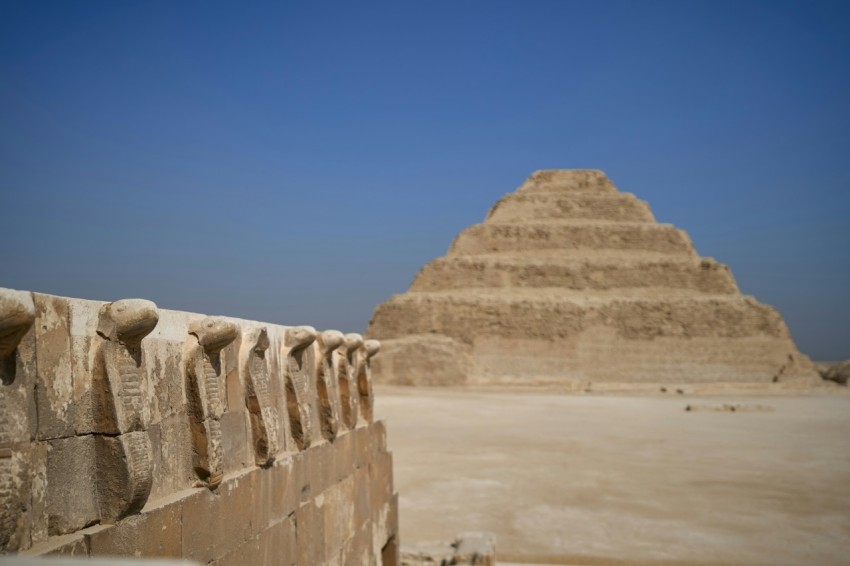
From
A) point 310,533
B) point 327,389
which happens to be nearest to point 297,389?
point 327,389

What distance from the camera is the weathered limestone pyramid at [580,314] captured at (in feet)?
153

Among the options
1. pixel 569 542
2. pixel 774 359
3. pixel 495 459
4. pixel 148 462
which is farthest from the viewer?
pixel 774 359

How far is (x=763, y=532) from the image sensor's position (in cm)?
992

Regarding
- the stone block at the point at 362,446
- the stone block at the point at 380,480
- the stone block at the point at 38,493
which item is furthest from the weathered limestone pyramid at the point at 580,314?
the stone block at the point at 38,493

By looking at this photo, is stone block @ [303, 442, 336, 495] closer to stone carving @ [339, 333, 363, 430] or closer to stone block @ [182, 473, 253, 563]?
stone carving @ [339, 333, 363, 430]

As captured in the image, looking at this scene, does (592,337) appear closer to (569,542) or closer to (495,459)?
(495,459)

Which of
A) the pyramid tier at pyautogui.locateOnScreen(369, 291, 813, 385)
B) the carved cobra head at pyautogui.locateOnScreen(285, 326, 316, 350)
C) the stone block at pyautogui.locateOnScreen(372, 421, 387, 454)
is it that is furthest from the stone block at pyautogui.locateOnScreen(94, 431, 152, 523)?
the pyramid tier at pyautogui.locateOnScreen(369, 291, 813, 385)

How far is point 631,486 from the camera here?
12867 millimetres

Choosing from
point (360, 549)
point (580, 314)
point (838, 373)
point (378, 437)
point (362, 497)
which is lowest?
point (838, 373)

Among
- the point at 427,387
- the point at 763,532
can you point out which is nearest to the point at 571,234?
the point at 427,387

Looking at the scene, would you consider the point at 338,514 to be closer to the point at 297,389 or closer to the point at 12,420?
the point at 297,389

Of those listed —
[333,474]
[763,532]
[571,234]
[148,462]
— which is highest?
[571,234]

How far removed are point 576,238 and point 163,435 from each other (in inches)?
2170

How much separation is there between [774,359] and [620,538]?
42388 mm
